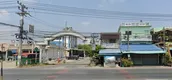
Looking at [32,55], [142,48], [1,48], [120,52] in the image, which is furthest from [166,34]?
[1,48]

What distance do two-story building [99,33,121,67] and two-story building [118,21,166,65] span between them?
1.21 m

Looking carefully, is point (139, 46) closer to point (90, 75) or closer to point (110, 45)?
point (110, 45)

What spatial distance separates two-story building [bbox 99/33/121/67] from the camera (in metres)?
51.6

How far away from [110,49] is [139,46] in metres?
5.68

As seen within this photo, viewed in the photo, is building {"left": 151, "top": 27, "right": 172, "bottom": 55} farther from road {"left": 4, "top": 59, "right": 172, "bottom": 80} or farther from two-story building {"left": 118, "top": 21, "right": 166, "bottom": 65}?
road {"left": 4, "top": 59, "right": 172, "bottom": 80}

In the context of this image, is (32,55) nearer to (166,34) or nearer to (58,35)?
(58,35)

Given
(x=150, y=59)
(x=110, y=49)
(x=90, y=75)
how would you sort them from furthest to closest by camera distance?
(x=110, y=49) < (x=150, y=59) < (x=90, y=75)

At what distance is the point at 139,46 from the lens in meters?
57.5

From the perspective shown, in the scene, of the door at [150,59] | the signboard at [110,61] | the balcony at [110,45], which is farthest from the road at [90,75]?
the balcony at [110,45]

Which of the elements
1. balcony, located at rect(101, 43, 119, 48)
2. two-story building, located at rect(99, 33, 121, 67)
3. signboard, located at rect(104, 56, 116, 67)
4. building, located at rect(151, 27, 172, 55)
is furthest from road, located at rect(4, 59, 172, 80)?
balcony, located at rect(101, 43, 119, 48)

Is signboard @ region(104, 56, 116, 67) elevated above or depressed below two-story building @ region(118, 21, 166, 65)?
below

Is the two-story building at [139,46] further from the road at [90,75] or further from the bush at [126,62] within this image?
the road at [90,75]

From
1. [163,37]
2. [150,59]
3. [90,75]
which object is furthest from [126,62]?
[90,75]

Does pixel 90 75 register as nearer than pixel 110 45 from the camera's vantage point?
Yes
